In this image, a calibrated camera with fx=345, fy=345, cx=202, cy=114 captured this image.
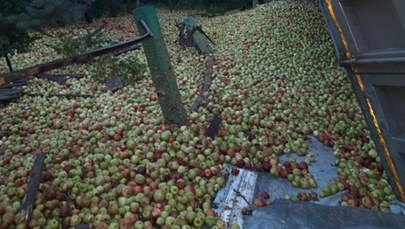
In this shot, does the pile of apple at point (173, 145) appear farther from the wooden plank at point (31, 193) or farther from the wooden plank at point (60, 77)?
the wooden plank at point (60, 77)

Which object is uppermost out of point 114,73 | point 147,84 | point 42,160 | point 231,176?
point 114,73

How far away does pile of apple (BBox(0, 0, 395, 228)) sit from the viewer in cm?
286

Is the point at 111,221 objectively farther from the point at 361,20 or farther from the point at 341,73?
the point at 341,73

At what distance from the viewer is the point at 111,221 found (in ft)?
8.90

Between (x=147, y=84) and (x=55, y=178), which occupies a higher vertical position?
(x=147, y=84)

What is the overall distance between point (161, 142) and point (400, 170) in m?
2.22

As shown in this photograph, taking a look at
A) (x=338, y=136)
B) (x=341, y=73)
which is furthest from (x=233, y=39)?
(x=338, y=136)

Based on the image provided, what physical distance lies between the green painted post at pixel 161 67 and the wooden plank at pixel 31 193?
1410mm

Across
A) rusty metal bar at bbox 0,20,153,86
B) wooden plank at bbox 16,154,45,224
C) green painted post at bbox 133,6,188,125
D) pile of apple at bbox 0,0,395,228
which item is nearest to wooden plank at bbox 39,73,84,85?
pile of apple at bbox 0,0,395,228

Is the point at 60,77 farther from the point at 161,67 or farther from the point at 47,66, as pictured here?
the point at 47,66

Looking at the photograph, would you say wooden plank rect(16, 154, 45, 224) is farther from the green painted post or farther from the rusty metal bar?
the green painted post

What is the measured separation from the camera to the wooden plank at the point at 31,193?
8.49ft

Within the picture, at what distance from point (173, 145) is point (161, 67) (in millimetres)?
880

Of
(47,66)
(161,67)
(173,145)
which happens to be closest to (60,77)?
(161,67)
